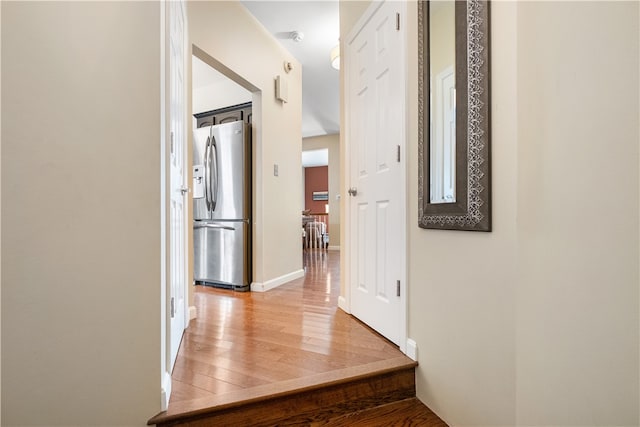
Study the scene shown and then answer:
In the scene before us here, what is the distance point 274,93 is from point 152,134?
8.02 ft

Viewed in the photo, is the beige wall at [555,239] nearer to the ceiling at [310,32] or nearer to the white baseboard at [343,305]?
the white baseboard at [343,305]

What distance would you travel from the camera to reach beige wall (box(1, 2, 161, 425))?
847 millimetres

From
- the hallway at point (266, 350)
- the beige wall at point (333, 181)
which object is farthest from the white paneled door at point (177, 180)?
the beige wall at point (333, 181)

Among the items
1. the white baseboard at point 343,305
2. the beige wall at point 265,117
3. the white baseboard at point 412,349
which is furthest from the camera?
the beige wall at point 265,117

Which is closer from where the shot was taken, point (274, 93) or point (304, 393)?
point (304, 393)

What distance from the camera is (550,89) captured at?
3.09ft

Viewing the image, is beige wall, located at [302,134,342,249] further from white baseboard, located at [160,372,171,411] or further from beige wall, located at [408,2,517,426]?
white baseboard, located at [160,372,171,411]

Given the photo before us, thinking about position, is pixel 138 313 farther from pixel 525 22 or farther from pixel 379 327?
pixel 525 22

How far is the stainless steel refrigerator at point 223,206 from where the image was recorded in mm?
3055

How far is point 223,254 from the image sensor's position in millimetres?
3139

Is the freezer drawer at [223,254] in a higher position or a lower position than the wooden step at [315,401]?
higher

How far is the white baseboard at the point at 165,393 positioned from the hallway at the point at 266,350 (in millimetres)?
23

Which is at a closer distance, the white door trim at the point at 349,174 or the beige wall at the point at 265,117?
the white door trim at the point at 349,174

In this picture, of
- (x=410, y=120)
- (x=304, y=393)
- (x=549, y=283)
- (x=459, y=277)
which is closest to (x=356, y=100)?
(x=410, y=120)
